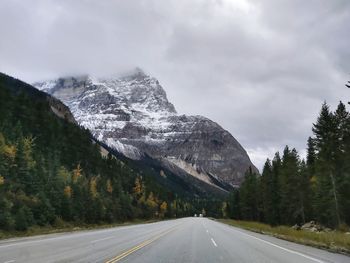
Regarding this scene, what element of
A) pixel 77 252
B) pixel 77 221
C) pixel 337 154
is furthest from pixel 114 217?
pixel 77 252

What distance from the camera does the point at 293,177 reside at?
71562 mm

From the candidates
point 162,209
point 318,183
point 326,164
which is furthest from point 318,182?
point 162,209


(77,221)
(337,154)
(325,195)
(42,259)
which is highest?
(337,154)

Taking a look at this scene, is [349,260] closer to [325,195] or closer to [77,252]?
[77,252]

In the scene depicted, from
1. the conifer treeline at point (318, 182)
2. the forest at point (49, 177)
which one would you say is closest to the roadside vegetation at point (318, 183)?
the conifer treeline at point (318, 182)

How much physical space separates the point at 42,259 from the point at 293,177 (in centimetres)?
5917

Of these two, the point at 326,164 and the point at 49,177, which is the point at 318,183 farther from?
the point at 49,177

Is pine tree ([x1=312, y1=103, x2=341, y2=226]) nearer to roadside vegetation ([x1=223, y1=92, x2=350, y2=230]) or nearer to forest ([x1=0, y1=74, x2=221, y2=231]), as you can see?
roadside vegetation ([x1=223, y1=92, x2=350, y2=230])

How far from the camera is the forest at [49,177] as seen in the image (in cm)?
5084

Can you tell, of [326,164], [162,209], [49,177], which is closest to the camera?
[326,164]

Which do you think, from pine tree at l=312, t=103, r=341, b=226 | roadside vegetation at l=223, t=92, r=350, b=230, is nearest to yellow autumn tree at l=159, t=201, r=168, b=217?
roadside vegetation at l=223, t=92, r=350, b=230

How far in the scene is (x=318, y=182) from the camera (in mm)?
67062

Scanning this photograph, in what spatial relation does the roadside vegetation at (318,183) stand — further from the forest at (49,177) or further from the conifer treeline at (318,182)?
the forest at (49,177)

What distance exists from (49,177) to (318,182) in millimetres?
37920
